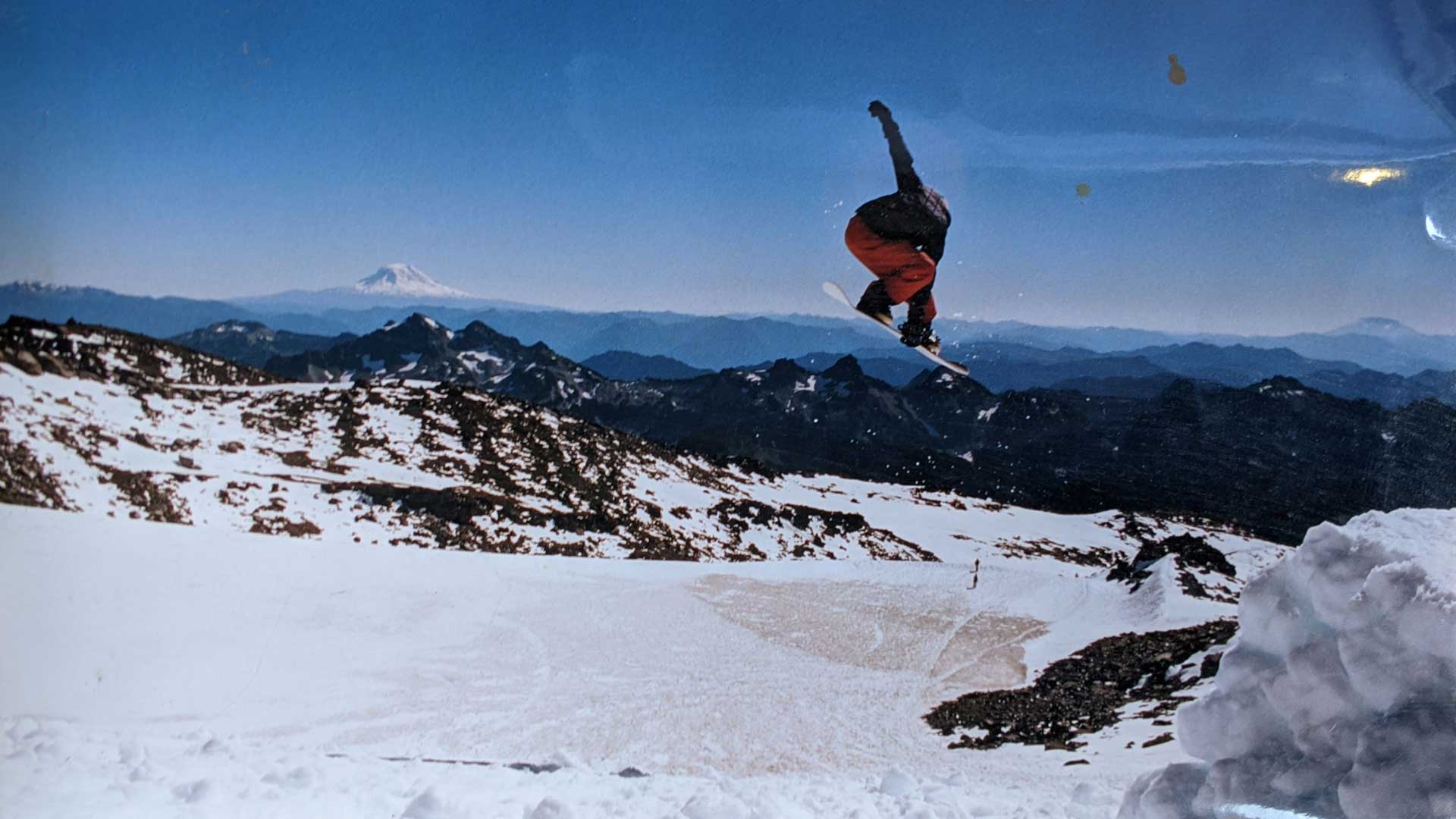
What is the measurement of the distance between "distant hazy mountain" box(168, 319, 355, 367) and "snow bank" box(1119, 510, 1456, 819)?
3.25 metres

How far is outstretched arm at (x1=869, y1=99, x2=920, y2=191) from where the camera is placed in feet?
7.50

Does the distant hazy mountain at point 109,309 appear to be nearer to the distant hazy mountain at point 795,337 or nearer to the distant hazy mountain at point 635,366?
the distant hazy mountain at point 795,337

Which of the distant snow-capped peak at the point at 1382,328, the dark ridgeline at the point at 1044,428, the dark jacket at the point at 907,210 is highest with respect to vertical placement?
the dark jacket at the point at 907,210

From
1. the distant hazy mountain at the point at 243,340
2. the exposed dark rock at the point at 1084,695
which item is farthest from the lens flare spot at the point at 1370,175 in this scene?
the distant hazy mountain at the point at 243,340

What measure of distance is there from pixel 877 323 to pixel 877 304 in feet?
0.32

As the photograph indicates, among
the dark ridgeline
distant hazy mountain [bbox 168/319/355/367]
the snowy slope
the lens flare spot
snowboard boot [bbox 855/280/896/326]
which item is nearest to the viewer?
the lens flare spot

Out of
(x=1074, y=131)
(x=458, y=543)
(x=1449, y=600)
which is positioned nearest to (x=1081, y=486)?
(x=1074, y=131)

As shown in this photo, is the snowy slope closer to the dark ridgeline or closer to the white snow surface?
the dark ridgeline

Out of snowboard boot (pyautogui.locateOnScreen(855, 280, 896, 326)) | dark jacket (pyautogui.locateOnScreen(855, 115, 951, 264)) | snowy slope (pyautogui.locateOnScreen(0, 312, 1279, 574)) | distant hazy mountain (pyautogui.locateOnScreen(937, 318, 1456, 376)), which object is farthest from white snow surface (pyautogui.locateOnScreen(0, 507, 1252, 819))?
dark jacket (pyautogui.locateOnScreen(855, 115, 951, 264))

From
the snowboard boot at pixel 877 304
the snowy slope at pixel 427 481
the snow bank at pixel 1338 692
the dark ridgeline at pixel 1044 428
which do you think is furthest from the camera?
the snowy slope at pixel 427 481

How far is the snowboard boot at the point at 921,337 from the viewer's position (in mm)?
2508

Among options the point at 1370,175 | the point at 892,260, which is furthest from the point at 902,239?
the point at 1370,175

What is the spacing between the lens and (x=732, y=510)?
580 cm

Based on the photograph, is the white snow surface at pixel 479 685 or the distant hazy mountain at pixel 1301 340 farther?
the white snow surface at pixel 479 685
